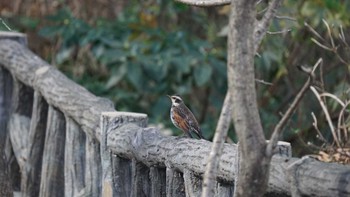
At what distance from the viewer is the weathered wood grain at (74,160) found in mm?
6035

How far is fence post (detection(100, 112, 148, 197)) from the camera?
16.8ft

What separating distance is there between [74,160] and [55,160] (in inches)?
19.6

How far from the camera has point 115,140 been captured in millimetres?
5039

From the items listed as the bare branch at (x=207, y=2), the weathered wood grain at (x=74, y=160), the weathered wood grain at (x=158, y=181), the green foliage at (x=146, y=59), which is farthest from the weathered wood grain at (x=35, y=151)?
the bare branch at (x=207, y=2)

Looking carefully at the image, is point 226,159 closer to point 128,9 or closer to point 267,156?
point 267,156

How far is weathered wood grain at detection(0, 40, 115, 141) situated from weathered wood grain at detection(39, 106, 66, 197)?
130 mm

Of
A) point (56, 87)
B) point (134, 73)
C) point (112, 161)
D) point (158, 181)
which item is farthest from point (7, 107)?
point (158, 181)

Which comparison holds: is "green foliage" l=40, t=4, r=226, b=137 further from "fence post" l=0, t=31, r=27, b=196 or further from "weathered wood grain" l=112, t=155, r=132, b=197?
"weathered wood grain" l=112, t=155, r=132, b=197

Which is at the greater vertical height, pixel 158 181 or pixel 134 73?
pixel 134 73

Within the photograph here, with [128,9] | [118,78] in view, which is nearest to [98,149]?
[118,78]

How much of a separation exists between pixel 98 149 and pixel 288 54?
194 inches

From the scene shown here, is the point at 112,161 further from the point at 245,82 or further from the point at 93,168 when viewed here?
the point at 245,82

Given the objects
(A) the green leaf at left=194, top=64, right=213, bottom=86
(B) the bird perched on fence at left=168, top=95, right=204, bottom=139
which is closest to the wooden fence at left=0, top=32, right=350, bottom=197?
(B) the bird perched on fence at left=168, top=95, right=204, bottom=139

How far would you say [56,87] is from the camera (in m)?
6.54
